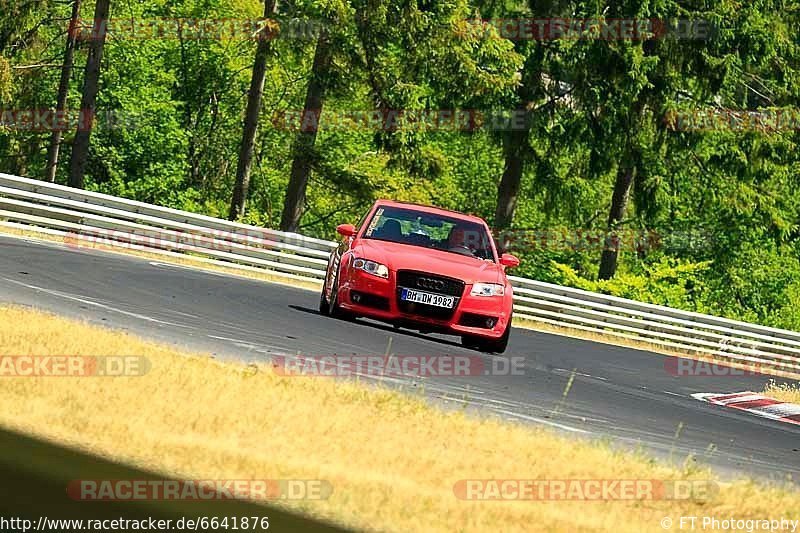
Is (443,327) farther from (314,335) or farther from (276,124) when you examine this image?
(276,124)

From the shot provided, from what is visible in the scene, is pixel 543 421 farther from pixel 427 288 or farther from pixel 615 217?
pixel 615 217

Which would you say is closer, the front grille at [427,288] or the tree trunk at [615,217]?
the front grille at [427,288]

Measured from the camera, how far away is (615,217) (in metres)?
42.9

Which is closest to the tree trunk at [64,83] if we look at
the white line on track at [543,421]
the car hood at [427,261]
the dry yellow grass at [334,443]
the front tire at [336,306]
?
the front tire at [336,306]

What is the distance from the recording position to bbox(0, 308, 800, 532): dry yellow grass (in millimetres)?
6973

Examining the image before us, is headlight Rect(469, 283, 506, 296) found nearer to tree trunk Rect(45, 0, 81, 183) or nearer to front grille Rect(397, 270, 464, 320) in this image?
front grille Rect(397, 270, 464, 320)

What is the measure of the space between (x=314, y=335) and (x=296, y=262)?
13596 mm

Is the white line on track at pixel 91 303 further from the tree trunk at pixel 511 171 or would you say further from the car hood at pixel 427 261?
the tree trunk at pixel 511 171

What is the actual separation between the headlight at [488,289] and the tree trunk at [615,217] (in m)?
26.2

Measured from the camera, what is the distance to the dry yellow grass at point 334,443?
697cm

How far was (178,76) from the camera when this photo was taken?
57.1m
